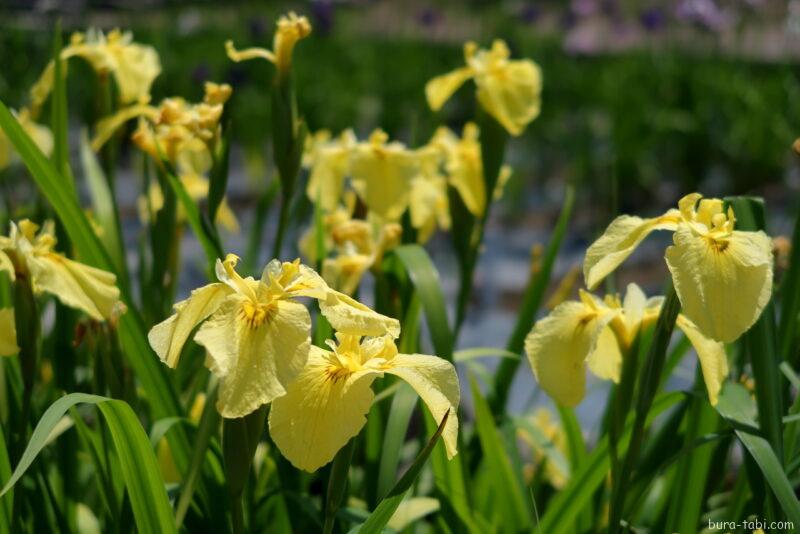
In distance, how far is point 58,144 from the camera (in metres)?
1.46

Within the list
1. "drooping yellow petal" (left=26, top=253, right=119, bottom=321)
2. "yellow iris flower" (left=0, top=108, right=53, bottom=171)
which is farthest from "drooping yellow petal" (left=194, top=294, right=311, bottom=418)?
"yellow iris flower" (left=0, top=108, right=53, bottom=171)

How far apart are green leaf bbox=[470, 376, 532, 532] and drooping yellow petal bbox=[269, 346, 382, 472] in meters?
0.52

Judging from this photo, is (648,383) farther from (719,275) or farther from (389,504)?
(389,504)

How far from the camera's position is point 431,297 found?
1343 mm

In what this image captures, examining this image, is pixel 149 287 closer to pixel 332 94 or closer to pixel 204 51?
pixel 332 94

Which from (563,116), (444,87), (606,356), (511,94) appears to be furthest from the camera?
(563,116)

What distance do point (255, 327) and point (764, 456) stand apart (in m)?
0.50

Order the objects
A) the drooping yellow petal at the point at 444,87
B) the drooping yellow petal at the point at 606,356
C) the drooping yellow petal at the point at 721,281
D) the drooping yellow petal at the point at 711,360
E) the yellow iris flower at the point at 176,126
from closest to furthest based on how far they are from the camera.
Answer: the drooping yellow petal at the point at 721,281 → the drooping yellow petal at the point at 711,360 → the drooping yellow petal at the point at 606,356 → the yellow iris flower at the point at 176,126 → the drooping yellow petal at the point at 444,87

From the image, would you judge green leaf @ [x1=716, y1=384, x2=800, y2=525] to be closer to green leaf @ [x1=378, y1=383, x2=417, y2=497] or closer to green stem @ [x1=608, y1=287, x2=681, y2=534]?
green stem @ [x1=608, y1=287, x2=681, y2=534]

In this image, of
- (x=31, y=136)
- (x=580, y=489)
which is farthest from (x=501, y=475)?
(x=31, y=136)

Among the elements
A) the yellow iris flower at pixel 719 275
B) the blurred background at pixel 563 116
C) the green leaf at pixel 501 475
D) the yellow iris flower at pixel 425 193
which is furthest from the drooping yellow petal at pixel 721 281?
the blurred background at pixel 563 116

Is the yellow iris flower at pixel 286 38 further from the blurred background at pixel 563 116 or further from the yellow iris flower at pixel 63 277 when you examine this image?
the blurred background at pixel 563 116

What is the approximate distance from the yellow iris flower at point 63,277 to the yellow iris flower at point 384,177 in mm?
590

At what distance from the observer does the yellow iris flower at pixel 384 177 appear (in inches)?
65.6
